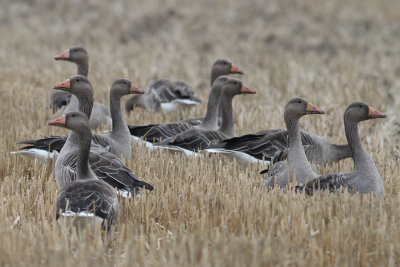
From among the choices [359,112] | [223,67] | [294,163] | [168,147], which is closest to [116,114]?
[168,147]

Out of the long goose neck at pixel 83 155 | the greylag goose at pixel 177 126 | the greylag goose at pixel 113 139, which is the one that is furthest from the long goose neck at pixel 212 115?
the long goose neck at pixel 83 155

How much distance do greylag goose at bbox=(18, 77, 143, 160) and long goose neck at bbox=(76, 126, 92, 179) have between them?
5.62 ft

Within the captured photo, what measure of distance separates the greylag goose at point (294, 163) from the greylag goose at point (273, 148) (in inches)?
32.2

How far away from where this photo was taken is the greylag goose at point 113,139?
750 cm

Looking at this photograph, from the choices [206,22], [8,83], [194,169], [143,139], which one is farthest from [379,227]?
[206,22]

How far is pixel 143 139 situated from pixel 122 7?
16822mm

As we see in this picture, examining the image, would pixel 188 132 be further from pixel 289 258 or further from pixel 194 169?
pixel 289 258

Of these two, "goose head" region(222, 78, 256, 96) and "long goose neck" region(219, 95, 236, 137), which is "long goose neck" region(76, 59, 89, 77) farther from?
"long goose neck" region(219, 95, 236, 137)

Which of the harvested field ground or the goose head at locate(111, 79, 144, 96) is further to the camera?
the goose head at locate(111, 79, 144, 96)

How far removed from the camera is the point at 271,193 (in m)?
5.82

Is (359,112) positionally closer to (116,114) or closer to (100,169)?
(100,169)

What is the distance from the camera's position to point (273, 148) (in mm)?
7949

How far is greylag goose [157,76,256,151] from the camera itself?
835cm

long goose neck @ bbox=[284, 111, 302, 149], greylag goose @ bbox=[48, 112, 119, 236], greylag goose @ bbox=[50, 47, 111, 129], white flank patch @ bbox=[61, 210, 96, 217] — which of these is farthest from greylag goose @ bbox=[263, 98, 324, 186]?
greylag goose @ bbox=[50, 47, 111, 129]
